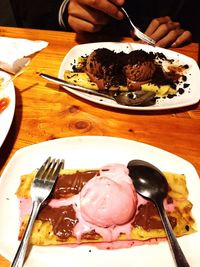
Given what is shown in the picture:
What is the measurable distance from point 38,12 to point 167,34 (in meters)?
0.89

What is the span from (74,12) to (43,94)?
23.5 inches

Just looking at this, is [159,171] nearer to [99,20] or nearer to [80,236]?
[80,236]

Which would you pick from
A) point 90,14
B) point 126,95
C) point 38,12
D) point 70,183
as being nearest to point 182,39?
point 90,14

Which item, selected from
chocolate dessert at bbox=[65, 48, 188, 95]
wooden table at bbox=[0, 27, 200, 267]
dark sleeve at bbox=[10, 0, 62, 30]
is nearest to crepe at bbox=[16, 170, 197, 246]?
wooden table at bbox=[0, 27, 200, 267]

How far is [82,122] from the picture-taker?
1214 millimetres

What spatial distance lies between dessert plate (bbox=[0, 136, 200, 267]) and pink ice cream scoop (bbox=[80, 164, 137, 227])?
0.23 feet

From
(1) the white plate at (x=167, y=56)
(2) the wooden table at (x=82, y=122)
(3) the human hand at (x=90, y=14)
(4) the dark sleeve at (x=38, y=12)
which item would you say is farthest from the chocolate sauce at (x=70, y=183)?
(4) the dark sleeve at (x=38, y=12)

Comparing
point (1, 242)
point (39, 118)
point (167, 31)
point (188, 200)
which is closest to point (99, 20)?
point (167, 31)

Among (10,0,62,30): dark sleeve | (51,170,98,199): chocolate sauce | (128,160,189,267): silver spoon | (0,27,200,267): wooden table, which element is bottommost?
(10,0,62,30): dark sleeve

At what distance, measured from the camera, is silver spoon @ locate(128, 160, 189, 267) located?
2.58 feet

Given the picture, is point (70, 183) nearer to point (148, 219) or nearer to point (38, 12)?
point (148, 219)

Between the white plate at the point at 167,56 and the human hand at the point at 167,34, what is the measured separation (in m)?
0.13

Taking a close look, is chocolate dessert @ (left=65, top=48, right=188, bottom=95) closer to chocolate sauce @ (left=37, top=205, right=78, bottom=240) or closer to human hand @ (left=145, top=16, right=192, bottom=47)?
human hand @ (left=145, top=16, right=192, bottom=47)

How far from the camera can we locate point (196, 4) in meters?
2.32
